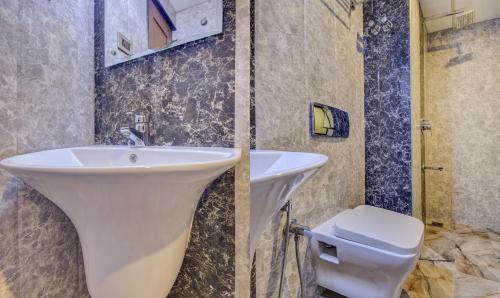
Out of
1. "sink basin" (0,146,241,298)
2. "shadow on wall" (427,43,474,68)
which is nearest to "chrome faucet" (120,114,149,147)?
"sink basin" (0,146,241,298)

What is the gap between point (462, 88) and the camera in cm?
255

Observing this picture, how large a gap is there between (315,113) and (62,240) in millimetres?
1239

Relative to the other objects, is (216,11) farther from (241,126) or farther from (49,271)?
(49,271)

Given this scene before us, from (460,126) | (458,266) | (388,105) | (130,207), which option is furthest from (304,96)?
(460,126)

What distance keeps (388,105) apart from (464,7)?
1340 millimetres

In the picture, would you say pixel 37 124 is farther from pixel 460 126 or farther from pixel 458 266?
pixel 460 126

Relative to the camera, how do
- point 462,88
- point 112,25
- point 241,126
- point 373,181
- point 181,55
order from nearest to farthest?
point 241,126
point 181,55
point 112,25
point 373,181
point 462,88

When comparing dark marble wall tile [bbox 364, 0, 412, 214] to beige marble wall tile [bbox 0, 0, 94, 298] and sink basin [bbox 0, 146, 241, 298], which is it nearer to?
sink basin [bbox 0, 146, 241, 298]

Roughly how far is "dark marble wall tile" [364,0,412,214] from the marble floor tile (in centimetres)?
47

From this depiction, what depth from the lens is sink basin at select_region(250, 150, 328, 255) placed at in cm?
55

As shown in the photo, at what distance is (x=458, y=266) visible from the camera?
180 cm

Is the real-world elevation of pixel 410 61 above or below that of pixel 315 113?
above

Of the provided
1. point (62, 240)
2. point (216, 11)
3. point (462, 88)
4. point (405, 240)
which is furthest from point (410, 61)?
point (62, 240)

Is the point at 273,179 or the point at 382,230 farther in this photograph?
the point at 382,230
